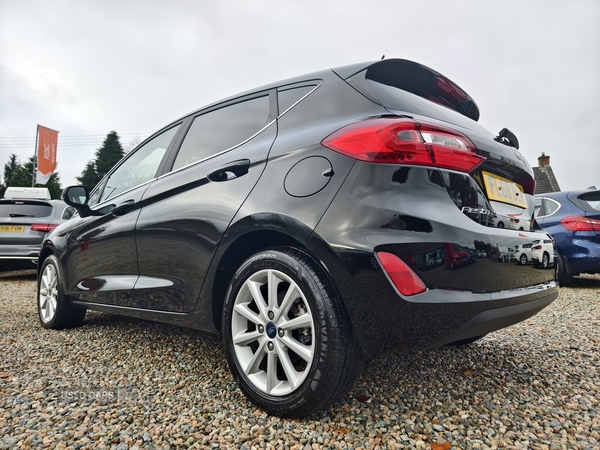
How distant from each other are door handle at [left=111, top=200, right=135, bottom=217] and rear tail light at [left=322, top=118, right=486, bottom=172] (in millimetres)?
1615

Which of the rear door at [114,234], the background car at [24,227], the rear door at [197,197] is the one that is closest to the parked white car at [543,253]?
the rear door at [197,197]

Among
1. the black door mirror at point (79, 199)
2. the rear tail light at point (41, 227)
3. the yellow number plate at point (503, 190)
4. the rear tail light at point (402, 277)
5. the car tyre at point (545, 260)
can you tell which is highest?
the yellow number plate at point (503, 190)

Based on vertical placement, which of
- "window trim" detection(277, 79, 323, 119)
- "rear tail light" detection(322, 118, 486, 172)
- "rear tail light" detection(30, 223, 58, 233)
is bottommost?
"rear tail light" detection(30, 223, 58, 233)

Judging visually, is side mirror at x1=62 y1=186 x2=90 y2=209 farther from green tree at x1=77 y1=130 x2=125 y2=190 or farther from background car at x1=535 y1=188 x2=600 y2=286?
green tree at x1=77 y1=130 x2=125 y2=190

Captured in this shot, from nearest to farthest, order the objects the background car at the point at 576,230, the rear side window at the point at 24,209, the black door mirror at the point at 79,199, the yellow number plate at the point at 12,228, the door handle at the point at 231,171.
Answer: the door handle at the point at 231,171 → the black door mirror at the point at 79,199 → the background car at the point at 576,230 → the yellow number plate at the point at 12,228 → the rear side window at the point at 24,209

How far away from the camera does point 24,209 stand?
7.71 meters

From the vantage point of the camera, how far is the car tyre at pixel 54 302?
354cm

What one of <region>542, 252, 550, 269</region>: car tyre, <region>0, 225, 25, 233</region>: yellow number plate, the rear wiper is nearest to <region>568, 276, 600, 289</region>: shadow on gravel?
the rear wiper

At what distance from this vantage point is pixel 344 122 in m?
1.78

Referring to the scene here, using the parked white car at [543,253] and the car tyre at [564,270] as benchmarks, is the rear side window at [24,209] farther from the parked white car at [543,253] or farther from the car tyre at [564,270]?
the car tyre at [564,270]

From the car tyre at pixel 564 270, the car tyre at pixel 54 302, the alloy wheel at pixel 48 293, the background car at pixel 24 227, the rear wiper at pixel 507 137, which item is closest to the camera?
the rear wiper at pixel 507 137

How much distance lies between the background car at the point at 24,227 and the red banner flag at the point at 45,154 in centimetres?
2055

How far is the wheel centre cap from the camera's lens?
1.76 m

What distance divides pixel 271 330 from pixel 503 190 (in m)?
1.21
